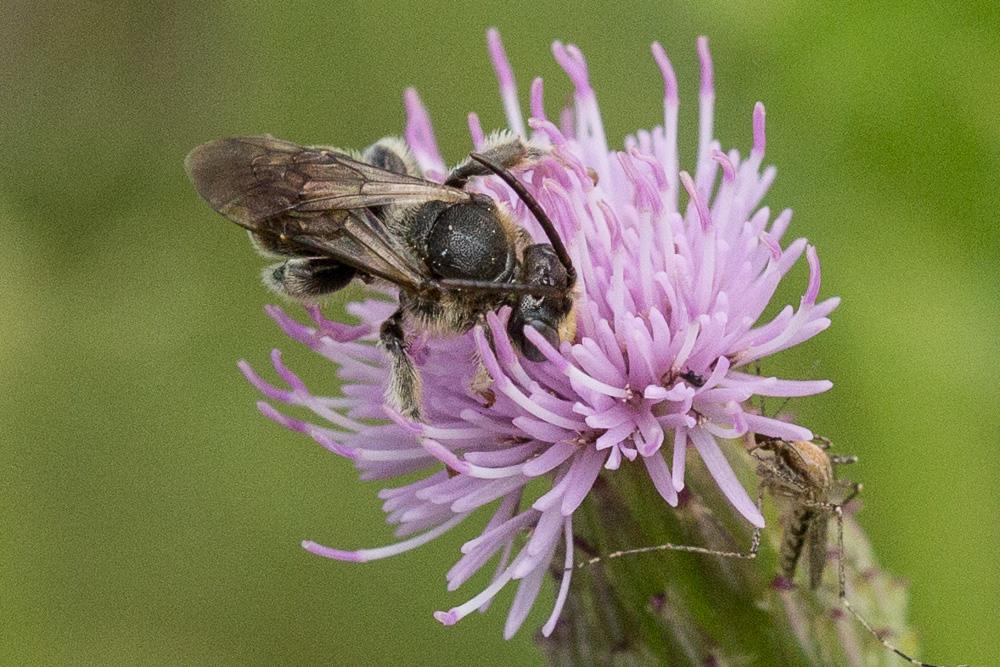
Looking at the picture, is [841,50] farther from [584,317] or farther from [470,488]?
[470,488]

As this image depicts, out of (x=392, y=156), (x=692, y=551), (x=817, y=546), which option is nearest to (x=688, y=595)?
(x=692, y=551)

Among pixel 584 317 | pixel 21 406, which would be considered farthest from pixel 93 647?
pixel 584 317

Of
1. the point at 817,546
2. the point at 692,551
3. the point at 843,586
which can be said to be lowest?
the point at 843,586

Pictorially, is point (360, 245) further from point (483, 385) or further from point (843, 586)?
point (843, 586)

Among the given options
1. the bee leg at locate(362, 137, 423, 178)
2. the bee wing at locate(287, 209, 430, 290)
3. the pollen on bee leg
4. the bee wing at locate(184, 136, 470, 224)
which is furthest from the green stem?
the bee leg at locate(362, 137, 423, 178)

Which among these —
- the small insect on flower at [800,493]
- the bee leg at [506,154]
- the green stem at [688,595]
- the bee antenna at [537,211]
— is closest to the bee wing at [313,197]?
the bee antenna at [537,211]

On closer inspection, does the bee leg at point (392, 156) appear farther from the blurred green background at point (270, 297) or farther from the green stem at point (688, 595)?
the blurred green background at point (270, 297)
